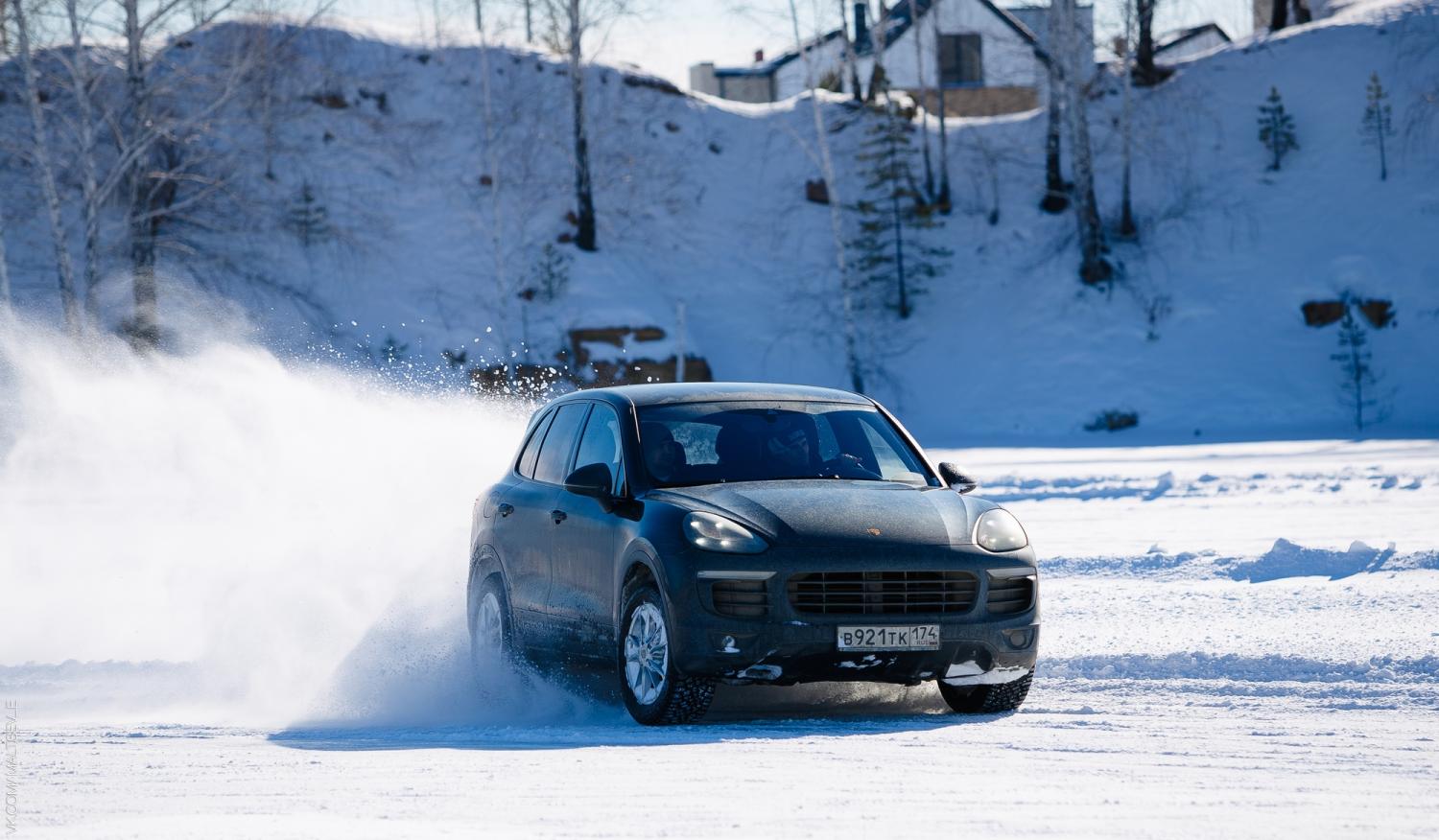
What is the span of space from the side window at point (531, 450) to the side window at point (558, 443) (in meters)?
0.06

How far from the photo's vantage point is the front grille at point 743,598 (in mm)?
6859

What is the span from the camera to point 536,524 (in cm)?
848

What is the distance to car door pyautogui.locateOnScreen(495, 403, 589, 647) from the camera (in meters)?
8.34

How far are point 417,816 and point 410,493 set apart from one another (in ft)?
25.1

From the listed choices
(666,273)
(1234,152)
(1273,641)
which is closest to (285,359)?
(666,273)

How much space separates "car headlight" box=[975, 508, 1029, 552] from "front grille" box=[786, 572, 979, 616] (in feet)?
1.00

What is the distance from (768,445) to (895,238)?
29867 mm

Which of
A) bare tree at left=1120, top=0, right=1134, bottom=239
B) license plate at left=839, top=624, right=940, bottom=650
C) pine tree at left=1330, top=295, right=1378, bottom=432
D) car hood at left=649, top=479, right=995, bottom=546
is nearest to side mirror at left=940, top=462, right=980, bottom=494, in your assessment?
car hood at left=649, top=479, right=995, bottom=546

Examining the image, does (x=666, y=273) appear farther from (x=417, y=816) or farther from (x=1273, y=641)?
(x=417, y=816)

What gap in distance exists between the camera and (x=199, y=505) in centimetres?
1755

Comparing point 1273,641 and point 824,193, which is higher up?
point 824,193

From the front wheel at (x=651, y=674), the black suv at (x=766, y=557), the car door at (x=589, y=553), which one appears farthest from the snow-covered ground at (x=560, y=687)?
the car door at (x=589, y=553)

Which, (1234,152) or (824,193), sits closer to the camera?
(1234,152)

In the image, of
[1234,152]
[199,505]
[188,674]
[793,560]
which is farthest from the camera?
[1234,152]
